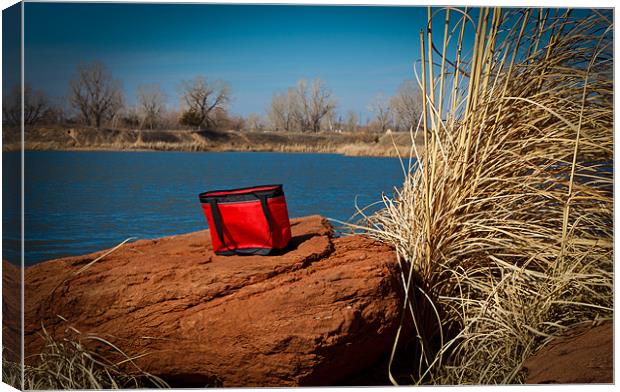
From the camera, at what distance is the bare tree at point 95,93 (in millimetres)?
3838

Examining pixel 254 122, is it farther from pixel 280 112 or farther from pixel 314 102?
pixel 314 102

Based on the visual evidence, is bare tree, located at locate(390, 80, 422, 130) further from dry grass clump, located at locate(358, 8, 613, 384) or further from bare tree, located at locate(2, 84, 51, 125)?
bare tree, located at locate(2, 84, 51, 125)

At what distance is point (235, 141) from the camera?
17.8ft

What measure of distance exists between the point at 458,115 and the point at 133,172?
7.77ft

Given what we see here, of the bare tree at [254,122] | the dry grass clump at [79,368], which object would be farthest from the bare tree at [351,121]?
the dry grass clump at [79,368]

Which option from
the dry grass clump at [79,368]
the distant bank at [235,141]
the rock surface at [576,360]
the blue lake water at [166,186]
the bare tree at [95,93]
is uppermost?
the bare tree at [95,93]

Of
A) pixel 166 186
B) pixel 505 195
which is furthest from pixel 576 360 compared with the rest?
pixel 166 186

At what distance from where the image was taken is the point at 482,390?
3049 mm

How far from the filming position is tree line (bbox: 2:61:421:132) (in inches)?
152

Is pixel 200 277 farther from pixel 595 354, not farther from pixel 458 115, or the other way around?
pixel 595 354

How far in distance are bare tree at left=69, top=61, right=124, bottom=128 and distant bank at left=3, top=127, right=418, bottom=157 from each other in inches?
4.4

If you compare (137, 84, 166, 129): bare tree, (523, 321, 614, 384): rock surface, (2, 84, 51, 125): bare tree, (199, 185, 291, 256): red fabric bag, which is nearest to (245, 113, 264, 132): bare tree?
(137, 84, 166, 129): bare tree

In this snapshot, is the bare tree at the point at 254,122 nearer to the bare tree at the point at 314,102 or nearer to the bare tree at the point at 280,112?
the bare tree at the point at 280,112

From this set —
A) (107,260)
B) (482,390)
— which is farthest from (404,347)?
(107,260)
